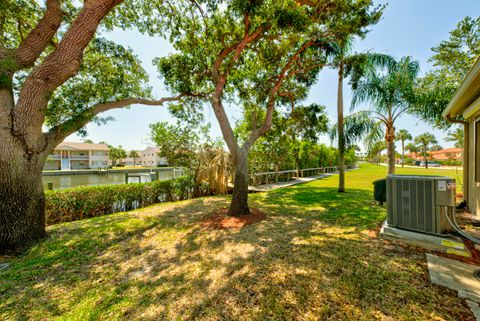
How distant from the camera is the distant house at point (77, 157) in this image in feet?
133

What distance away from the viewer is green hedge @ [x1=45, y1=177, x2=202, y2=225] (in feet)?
18.5

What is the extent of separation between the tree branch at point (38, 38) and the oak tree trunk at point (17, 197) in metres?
1.82

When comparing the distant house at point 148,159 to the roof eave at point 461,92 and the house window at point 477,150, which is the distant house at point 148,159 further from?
the house window at point 477,150

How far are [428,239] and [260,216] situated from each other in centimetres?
352

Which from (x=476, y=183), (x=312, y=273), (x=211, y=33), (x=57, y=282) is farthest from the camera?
(x=211, y=33)

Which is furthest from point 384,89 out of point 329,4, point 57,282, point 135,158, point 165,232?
point 135,158

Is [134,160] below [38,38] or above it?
below

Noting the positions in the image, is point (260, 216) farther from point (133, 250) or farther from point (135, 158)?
point (135, 158)

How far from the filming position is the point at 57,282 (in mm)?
2748

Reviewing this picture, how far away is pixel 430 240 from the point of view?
311 centimetres

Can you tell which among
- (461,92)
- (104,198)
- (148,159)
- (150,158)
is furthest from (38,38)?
(148,159)

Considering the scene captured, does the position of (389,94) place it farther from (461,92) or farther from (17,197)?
(17,197)

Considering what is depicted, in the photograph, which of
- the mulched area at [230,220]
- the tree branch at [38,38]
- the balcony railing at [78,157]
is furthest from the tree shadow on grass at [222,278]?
the balcony railing at [78,157]

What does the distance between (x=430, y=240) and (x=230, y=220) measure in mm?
4077
